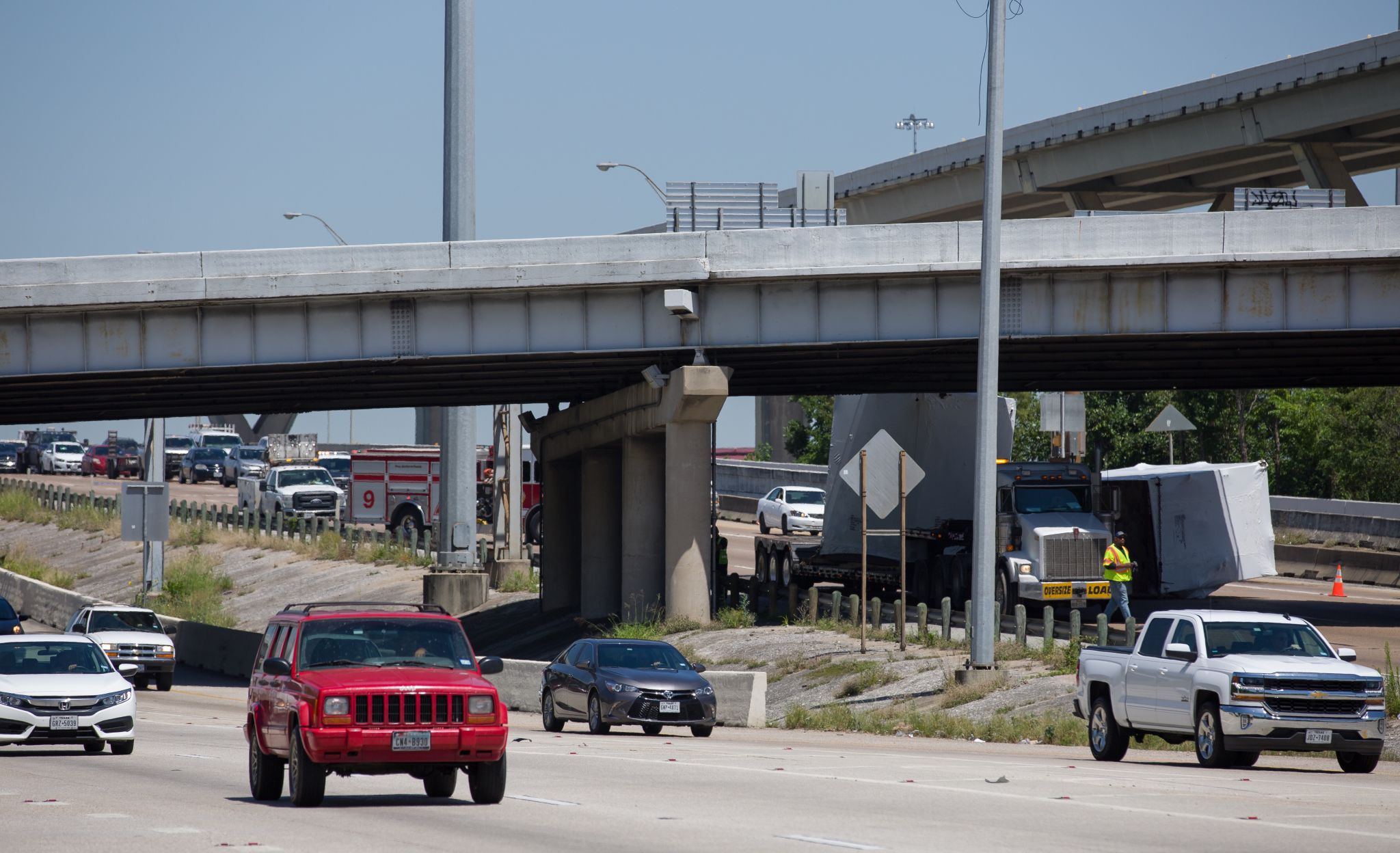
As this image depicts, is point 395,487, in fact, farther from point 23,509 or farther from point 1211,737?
point 1211,737

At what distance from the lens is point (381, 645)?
14578mm

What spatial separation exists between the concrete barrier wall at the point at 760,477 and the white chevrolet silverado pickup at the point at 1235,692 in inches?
2048

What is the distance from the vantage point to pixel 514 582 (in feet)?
171

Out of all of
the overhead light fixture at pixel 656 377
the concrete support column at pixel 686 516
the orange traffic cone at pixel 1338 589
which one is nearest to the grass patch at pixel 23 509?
the overhead light fixture at pixel 656 377

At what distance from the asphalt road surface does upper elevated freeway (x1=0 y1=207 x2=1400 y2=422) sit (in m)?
13.5

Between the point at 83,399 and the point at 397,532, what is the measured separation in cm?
2104

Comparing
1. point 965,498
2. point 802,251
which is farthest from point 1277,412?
point 802,251

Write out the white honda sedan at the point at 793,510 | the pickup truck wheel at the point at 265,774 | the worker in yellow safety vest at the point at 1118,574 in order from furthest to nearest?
the white honda sedan at the point at 793,510
the worker in yellow safety vest at the point at 1118,574
the pickup truck wheel at the point at 265,774

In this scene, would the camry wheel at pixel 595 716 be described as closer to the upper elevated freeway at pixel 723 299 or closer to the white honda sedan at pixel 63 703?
the white honda sedan at pixel 63 703

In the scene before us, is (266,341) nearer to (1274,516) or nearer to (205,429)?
(1274,516)

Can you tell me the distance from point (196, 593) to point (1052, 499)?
3368 centimetres

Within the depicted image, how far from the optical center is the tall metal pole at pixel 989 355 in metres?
26.6

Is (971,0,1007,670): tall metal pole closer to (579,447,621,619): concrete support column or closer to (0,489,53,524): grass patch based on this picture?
(579,447,621,619): concrete support column

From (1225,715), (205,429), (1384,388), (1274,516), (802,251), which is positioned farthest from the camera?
(205,429)
